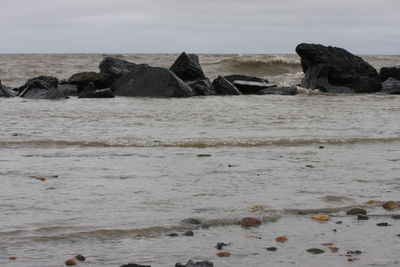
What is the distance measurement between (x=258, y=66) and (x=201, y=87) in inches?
693

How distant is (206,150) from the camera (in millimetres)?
8250

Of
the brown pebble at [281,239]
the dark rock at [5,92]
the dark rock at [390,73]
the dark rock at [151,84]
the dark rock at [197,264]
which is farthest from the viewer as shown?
the dark rock at [390,73]

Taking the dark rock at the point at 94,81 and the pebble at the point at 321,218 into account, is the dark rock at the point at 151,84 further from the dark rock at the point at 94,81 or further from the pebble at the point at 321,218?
the pebble at the point at 321,218

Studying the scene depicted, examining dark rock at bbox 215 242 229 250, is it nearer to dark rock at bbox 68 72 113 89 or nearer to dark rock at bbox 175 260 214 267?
dark rock at bbox 175 260 214 267

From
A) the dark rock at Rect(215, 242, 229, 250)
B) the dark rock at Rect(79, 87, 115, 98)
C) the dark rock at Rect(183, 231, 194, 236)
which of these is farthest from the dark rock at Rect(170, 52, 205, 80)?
the dark rock at Rect(215, 242, 229, 250)

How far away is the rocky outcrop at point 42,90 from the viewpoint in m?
16.7

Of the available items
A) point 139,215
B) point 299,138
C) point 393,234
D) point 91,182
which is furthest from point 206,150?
point 393,234

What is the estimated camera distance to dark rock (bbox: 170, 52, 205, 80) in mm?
18906

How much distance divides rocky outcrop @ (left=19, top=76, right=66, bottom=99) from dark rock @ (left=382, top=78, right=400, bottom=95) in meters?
9.51

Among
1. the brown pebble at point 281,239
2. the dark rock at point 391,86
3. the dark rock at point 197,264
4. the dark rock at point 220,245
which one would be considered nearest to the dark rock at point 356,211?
the brown pebble at point 281,239

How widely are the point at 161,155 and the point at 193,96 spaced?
10.1 m

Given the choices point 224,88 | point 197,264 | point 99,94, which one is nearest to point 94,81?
point 99,94

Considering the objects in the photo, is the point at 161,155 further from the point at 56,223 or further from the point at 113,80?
the point at 113,80

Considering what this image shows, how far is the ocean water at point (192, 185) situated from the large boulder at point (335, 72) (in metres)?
7.63
